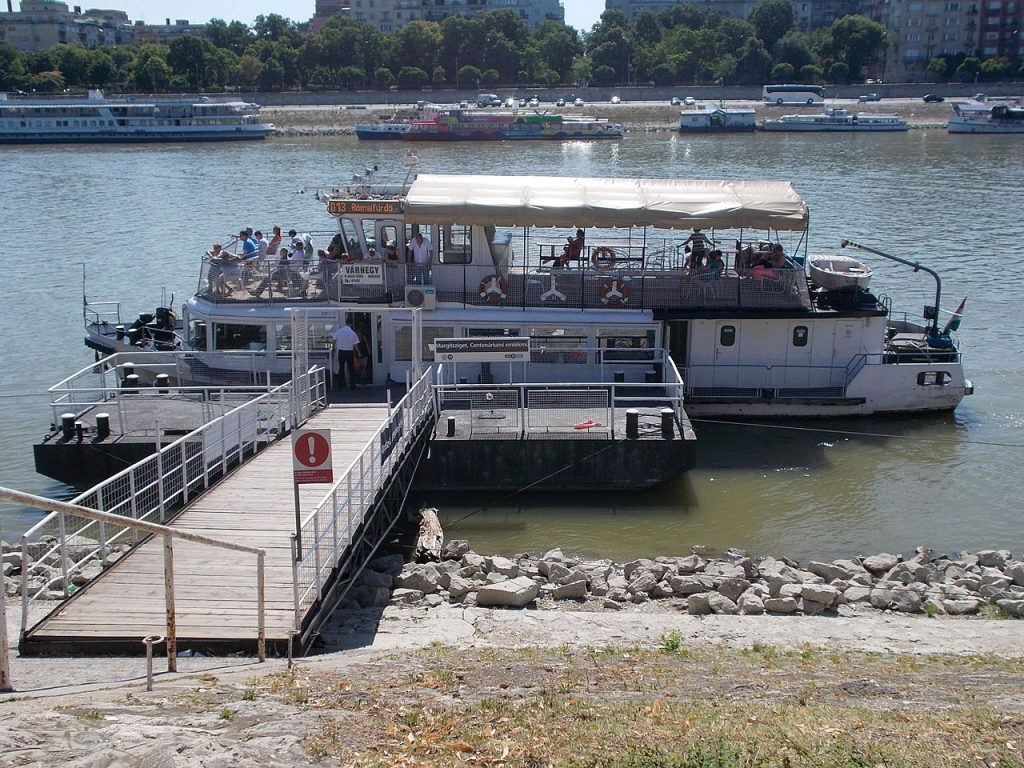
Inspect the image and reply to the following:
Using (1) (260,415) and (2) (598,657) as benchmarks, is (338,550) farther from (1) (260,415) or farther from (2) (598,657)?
(1) (260,415)

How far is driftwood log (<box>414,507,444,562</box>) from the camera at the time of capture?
55.7ft

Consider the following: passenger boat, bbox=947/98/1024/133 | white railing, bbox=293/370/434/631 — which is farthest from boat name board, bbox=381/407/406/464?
passenger boat, bbox=947/98/1024/133

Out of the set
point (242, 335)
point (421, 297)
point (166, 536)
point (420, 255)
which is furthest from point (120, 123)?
point (166, 536)

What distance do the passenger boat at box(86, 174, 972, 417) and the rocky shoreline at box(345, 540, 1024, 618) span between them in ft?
21.4

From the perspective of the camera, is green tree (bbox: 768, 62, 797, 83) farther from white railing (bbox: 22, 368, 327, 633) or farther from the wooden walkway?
the wooden walkway

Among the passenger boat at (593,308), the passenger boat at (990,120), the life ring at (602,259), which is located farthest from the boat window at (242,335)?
the passenger boat at (990,120)

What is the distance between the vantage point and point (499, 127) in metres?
113

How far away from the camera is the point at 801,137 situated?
369ft

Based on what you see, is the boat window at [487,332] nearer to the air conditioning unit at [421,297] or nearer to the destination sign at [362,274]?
the air conditioning unit at [421,297]

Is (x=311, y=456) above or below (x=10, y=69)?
below

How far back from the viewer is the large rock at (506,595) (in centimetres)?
1487

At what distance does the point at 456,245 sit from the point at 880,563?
11.1 metres

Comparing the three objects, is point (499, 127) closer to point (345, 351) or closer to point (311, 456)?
point (345, 351)

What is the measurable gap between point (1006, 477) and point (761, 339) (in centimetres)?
565
